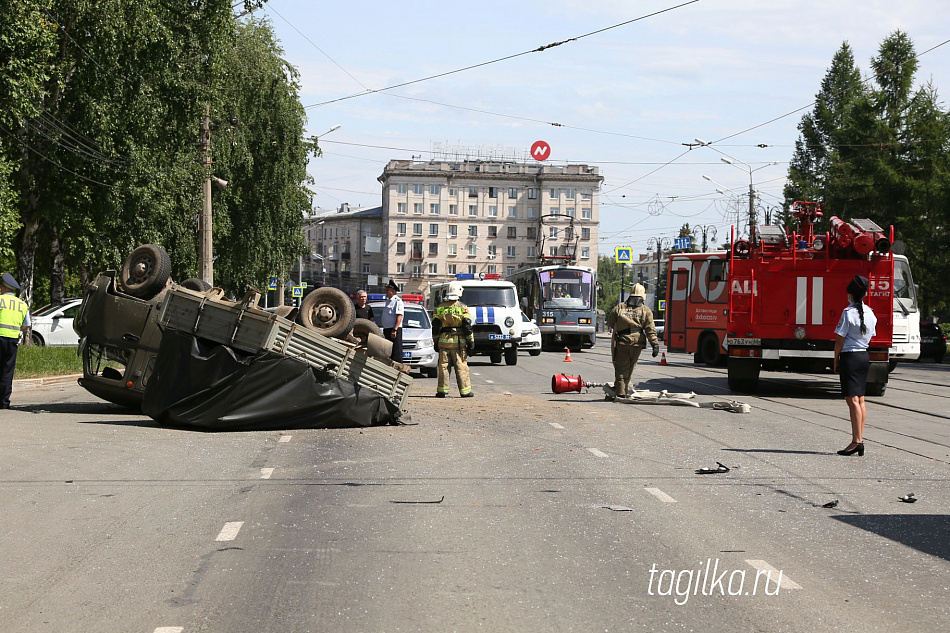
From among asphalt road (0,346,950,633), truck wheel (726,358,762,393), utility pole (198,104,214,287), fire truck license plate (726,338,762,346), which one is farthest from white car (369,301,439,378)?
asphalt road (0,346,950,633)

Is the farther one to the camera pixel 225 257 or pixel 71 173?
pixel 225 257

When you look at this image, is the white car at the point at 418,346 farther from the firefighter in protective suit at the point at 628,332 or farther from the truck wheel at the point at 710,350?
the truck wheel at the point at 710,350

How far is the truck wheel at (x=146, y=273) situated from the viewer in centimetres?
1333

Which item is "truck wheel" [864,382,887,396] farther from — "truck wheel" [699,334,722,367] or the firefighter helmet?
"truck wheel" [699,334,722,367]

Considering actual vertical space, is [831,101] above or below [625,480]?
above

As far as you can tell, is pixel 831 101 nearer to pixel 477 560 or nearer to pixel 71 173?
pixel 71 173

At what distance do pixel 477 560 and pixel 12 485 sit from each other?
14.5 feet

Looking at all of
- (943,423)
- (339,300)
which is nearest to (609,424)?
(339,300)

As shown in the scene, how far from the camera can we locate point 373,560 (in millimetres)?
5953

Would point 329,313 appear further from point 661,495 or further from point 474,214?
point 474,214

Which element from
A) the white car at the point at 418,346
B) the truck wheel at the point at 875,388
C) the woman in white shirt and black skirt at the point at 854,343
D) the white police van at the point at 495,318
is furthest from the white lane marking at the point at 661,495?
the white police van at the point at 495,318

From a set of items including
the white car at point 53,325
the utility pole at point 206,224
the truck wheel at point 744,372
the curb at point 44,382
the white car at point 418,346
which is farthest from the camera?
the white car at point 53,325

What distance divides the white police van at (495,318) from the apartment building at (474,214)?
94.5 metres

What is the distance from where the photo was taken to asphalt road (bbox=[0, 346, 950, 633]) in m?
5.01
